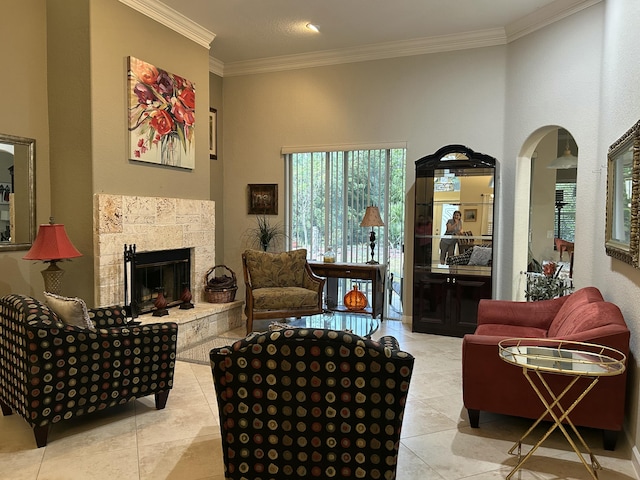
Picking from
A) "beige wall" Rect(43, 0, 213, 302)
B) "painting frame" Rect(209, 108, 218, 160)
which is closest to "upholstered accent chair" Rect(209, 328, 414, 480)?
"beige wall" Rect(43, 0, 213, 302)

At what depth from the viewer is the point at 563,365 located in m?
2.32

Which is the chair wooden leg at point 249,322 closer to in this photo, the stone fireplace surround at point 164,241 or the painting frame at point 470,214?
the stone fireplace surround at point 164,241

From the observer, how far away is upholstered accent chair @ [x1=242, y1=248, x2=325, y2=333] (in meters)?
5.02

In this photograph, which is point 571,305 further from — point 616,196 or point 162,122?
point 162,122

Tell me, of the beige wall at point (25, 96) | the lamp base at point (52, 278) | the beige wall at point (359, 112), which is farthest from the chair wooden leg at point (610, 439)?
the beige wall at point (25, 96)

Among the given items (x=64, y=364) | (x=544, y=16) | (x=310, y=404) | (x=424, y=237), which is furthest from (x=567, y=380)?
(x=544, y=16)

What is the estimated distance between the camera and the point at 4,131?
13.1ft

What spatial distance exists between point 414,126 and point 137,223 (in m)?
3.52

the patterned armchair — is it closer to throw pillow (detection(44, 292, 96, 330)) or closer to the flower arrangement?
throw pillow (detection(44, 292, 96, 330))

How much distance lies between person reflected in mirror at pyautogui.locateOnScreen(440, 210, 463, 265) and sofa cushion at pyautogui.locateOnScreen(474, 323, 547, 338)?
1481 millimetres

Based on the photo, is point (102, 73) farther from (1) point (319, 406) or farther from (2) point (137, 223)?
(1) point (319, 406)

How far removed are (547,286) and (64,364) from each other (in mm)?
4394

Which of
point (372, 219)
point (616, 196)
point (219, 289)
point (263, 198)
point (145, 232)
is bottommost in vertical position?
point (219, 289)

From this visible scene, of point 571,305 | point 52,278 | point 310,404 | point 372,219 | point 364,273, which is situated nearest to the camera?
point 310,404
